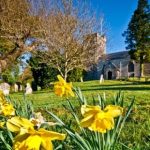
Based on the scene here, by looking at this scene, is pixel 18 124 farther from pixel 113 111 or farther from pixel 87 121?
pixel 113 111

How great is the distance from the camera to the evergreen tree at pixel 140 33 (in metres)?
53.0

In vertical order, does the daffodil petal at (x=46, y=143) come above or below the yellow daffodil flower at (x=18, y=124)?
below

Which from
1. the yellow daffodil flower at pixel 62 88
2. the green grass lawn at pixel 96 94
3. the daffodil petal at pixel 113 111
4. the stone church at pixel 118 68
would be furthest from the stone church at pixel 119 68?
the daffodil petal at pixel 113 111

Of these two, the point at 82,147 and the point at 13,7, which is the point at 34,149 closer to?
the point at 82,147

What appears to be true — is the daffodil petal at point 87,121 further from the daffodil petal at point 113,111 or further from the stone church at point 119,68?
the stone church at point 119,68

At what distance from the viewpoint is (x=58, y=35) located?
25906 millimetres

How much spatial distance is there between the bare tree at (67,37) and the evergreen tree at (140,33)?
2566 centimetres

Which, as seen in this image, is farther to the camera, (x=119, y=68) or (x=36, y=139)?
(x=119, y=68)

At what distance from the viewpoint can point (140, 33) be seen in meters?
53.2

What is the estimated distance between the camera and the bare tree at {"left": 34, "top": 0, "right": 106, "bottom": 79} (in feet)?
85.0

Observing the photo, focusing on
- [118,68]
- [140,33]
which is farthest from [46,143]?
[118,68]

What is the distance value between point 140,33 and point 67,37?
29.1 meters

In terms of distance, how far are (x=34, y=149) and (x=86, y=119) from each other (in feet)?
0.99

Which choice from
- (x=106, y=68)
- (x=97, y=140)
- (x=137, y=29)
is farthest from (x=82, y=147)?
(x=106, y=68)
